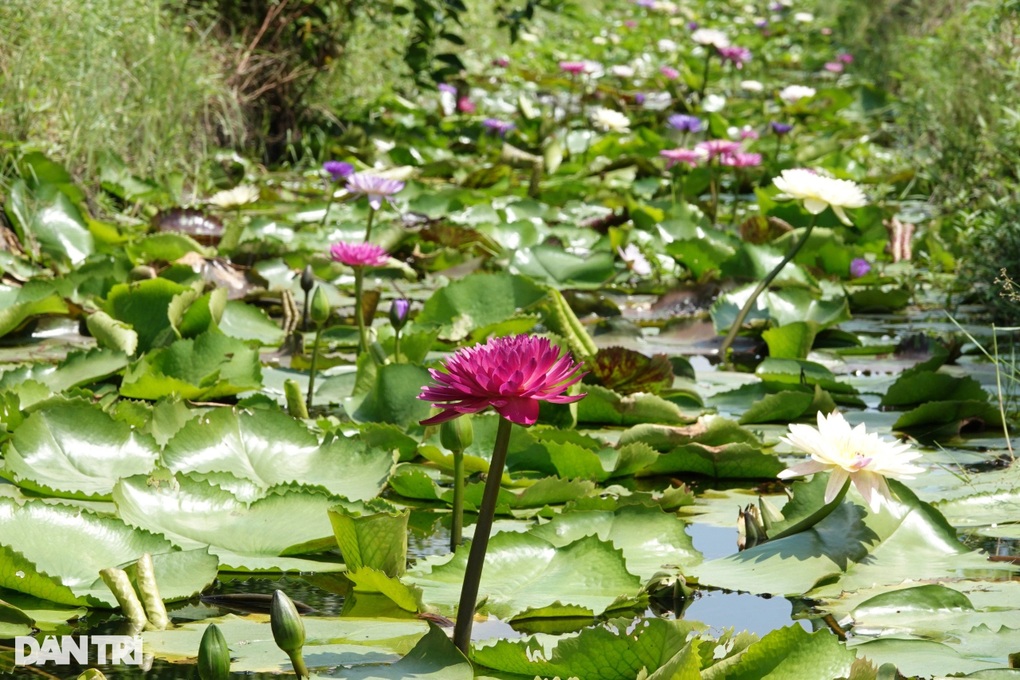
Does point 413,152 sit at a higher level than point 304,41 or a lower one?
lower

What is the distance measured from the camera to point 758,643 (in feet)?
3.66

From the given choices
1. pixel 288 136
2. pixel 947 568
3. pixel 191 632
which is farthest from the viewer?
pixel 288 136

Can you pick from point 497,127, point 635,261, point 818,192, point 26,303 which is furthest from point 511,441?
point 497,127

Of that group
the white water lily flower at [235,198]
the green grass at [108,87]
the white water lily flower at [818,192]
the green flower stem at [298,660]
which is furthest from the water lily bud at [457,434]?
the green grass at [108,87]

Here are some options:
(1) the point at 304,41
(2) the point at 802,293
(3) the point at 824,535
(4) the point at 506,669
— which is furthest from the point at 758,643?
(1) the point at 304,41

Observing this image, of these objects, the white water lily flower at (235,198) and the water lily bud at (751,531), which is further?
the white water lily flower at (235,198)

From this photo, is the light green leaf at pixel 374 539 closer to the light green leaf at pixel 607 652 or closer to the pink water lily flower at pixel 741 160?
the light green leaf at pixel 607 652

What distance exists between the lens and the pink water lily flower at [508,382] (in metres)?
1.04

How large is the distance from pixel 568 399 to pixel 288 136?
4713 mm

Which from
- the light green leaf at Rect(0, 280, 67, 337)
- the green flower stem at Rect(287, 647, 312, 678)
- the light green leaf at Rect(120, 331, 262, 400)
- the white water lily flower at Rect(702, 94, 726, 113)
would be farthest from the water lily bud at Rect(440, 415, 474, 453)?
the white water lily flower at Rect(702, 94, 726, 113)

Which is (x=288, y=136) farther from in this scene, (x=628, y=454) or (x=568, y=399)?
(x=568, y=399)

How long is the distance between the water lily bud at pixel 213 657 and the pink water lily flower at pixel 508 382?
0.26 m

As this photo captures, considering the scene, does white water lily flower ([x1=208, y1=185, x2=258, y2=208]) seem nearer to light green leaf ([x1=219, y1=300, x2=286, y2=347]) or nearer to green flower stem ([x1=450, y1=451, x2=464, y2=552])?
light green leaf ([x1=219, y1=300, x2=286, y2=347])

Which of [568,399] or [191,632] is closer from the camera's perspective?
[568,399]
